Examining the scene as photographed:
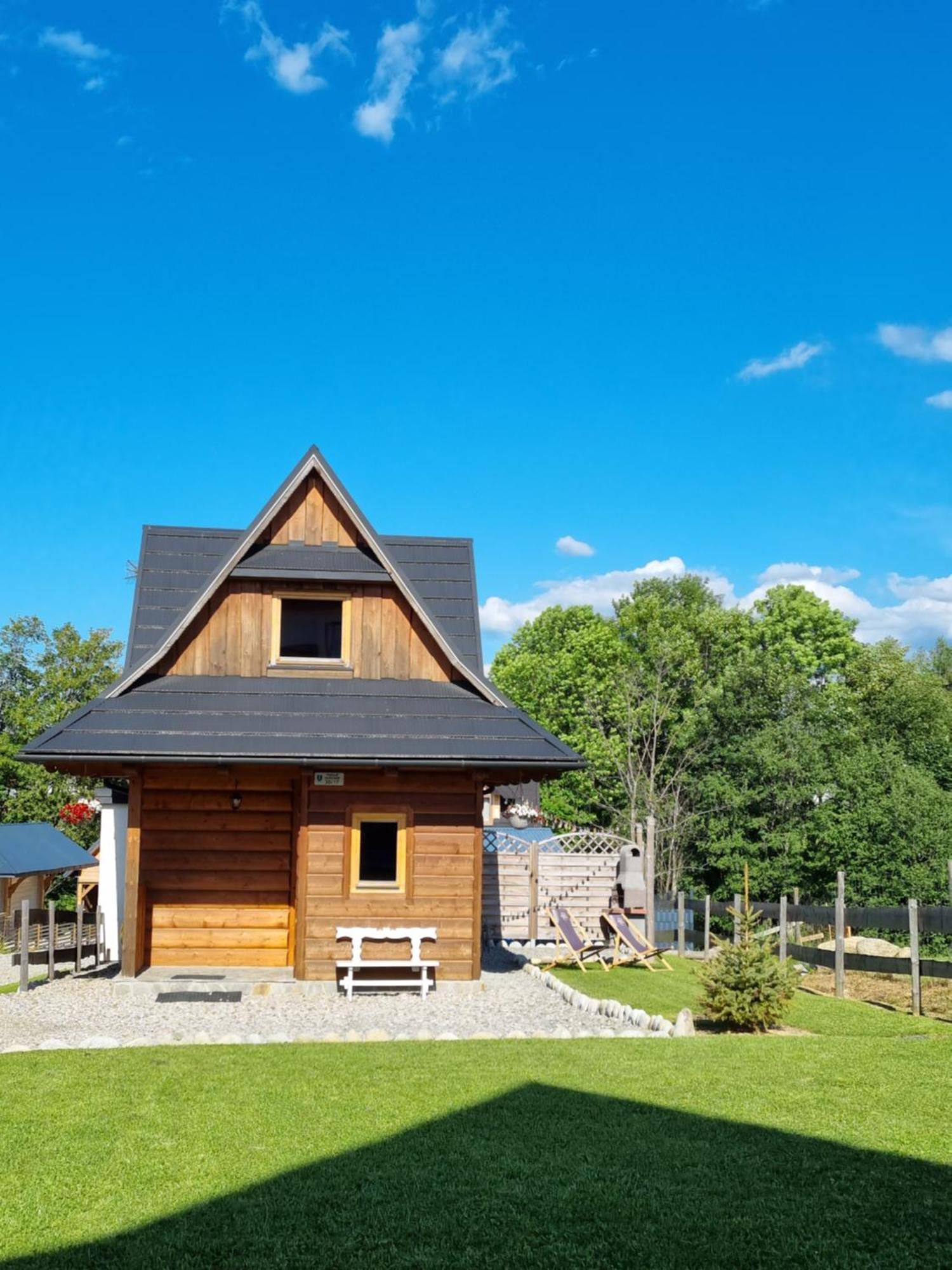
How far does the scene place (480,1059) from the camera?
10039mm

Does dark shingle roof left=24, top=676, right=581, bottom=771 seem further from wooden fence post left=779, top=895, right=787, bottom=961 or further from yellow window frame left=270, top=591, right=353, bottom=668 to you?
wooden fence post left=779, top=895, right=787, bottom=961

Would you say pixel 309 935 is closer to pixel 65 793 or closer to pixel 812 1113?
pixel 812 1113

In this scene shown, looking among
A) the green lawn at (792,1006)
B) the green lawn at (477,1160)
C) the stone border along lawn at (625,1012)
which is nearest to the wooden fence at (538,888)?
the green lawn at (792,1006)

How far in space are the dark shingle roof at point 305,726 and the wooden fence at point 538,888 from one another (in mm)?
6775

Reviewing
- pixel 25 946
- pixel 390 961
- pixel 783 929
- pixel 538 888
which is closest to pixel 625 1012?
pixel 390 961

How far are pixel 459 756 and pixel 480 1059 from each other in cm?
512

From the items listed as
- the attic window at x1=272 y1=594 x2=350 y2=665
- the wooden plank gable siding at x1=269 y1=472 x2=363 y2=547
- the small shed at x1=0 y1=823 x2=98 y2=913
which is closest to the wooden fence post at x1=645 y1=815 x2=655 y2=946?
the attic window at x1=272 y1=594 x2=350 y2=665

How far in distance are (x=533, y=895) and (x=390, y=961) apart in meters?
7.63

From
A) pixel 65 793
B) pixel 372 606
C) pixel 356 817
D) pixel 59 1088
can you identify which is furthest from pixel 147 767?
pixel 65 793

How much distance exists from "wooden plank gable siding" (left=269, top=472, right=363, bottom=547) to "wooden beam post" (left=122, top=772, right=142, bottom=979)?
14.2ft

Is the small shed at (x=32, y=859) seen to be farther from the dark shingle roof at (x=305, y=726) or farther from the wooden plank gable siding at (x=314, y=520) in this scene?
the wooden plank gable siding at (x=314, y=520)

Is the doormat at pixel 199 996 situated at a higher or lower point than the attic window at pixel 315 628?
lower

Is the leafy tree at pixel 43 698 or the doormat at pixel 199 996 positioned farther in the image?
the leafy tree at pixel 43 698

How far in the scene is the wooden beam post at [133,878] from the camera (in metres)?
15.1
